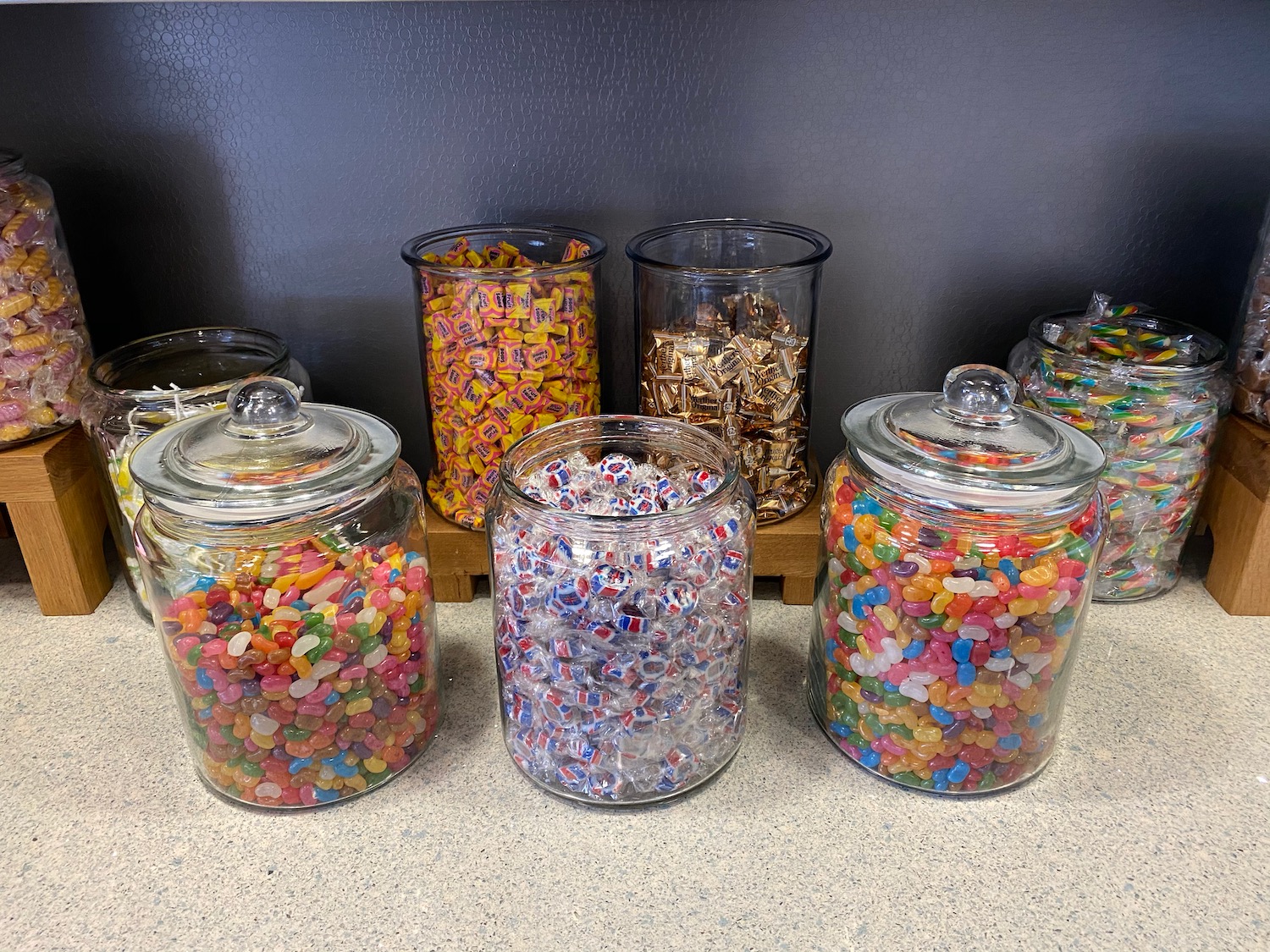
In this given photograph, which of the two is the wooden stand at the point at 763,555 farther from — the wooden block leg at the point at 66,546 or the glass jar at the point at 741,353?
the wooden block leg at the point at 66,546

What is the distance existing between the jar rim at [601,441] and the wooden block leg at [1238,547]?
669mm

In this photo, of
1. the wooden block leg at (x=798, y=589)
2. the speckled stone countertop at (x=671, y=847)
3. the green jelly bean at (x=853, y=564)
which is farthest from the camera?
the wooden block leg at (x=798, y=589)

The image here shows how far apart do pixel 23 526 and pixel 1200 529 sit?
4.94ft

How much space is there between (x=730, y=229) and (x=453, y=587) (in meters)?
0.58

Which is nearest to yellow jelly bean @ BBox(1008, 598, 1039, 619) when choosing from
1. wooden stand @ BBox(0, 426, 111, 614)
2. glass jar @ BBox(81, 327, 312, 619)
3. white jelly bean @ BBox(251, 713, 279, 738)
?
white jelly bean @ BBox(251, 713, 279, 738)

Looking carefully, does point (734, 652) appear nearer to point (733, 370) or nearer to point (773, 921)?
point (773, 921)

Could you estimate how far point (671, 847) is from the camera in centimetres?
89

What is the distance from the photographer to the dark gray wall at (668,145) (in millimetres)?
1190

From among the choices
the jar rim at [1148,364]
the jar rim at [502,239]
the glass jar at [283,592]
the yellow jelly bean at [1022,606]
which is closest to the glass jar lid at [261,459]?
the glass jar at [283,592]

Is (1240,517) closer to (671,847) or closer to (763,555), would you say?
(763,555)

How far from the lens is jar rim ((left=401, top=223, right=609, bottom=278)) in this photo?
109cm

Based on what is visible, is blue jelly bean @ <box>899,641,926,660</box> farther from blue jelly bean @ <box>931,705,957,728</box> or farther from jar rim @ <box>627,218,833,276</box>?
jar rim @ <box>627,218,833,276</box>

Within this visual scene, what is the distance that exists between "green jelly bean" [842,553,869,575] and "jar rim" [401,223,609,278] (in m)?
0.45

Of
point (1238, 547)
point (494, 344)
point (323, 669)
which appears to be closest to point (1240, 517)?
point (1238, 547)
